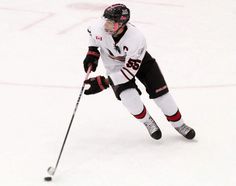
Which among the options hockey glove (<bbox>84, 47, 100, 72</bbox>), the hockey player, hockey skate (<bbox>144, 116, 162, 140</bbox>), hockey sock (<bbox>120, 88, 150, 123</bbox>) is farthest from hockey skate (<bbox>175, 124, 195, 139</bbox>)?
hockey glove (<bbox>84, 47, 100, 72</bbox>)

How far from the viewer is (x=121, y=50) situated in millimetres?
2705

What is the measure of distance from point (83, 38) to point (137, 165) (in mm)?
2525

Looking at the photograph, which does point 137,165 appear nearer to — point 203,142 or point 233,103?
point 203,142

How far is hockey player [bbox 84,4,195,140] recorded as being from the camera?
2.61m

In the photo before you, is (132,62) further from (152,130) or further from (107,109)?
(107,109)

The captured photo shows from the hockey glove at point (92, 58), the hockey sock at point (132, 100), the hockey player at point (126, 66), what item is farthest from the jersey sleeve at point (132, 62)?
the hockey glove at point (92, 58)

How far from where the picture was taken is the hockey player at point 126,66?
261cm

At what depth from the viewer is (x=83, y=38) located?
4.96 m

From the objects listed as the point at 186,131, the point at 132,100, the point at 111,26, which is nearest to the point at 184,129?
the point at 186,131

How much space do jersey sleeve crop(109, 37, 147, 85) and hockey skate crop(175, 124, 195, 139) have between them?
49 cm

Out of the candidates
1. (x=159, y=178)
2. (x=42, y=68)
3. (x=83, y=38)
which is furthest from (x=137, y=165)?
(x=83, y=38)

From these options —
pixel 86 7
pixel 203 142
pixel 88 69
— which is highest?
pixel 88 69

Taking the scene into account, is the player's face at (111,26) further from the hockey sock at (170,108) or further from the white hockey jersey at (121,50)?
the hockey sock at (170,108)

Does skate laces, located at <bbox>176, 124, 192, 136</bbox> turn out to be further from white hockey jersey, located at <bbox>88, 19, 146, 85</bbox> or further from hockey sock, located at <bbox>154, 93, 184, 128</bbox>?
white hockey jersey, located at <bbox>88, 19, 146, 85</bbox>
